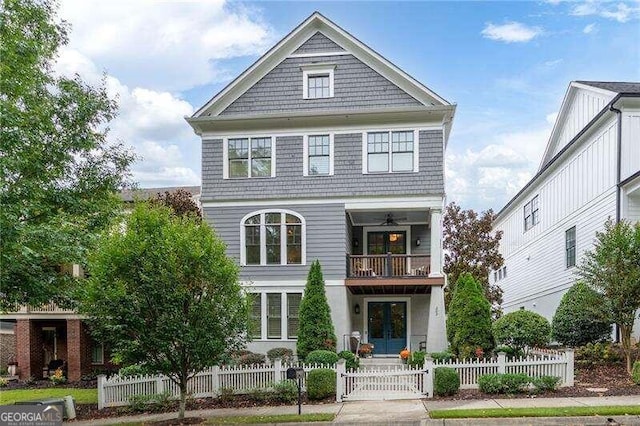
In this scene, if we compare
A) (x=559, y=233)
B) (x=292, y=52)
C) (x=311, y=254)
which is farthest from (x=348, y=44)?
(x=559, y=233)

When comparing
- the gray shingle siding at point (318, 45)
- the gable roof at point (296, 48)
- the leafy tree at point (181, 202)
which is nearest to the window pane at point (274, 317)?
the leafy tree at point (181, 202)

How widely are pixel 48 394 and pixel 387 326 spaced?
11754 mm

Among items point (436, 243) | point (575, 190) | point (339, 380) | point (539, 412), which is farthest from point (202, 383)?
point (575, 190)

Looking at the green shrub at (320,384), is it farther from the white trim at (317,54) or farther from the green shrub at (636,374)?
the white trim at (317,54)

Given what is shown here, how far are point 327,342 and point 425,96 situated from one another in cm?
891

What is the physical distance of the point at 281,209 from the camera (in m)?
18.1

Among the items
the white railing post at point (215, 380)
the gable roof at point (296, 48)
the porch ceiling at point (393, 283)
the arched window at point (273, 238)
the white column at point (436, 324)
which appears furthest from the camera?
the arched window at point (273, 238)

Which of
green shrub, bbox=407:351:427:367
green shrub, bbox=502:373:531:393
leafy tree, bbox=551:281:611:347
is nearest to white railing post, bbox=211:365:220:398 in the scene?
green shrub, bbox=407:351:427:367

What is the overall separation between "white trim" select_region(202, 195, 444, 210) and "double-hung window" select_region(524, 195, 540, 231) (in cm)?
1214

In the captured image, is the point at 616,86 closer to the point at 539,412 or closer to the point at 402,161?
the point at 402,161

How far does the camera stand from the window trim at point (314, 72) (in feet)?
59.4

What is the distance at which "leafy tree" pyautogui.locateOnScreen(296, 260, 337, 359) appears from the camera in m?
16.1

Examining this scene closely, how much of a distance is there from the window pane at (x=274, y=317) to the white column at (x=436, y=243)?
17.7 ft

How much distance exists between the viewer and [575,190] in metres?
21.0
